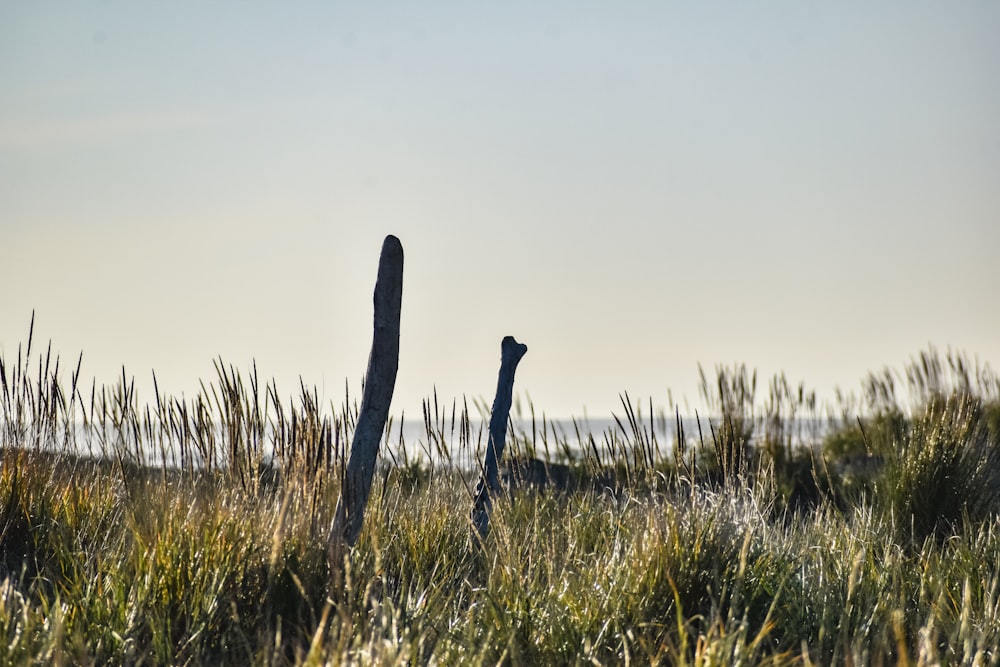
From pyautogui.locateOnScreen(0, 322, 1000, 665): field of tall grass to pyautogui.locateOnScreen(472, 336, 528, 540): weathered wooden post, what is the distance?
0.12 m

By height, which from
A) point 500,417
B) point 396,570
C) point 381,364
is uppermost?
point 381,364

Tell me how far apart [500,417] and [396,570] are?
1.56m

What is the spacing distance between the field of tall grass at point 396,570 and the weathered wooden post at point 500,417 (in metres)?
0.12

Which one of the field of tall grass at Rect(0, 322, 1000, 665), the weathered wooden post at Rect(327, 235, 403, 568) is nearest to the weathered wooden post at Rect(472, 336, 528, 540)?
the field of tall grass at Rect(0, 322, 1000, 665)

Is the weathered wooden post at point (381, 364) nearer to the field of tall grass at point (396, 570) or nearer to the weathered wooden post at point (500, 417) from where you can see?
the field of tall grass at point (396, 570)

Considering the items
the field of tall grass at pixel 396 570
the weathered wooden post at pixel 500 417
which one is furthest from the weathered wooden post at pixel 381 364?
the weathered wooden post at pixel 500 417

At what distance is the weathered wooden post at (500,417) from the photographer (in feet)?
17.8

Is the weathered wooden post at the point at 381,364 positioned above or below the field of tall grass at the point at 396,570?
above

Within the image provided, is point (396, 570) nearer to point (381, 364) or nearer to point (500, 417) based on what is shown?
point (381, 364)

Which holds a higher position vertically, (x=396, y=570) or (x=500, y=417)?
(x=500, y=417)

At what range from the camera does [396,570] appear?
4445mm

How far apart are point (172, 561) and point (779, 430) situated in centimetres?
729

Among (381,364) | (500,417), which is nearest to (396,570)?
(381,364)

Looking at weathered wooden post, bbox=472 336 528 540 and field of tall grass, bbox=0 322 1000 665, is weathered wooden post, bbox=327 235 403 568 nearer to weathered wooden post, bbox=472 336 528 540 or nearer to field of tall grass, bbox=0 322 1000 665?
field of tall grass, bbox=0 322 1000 665
